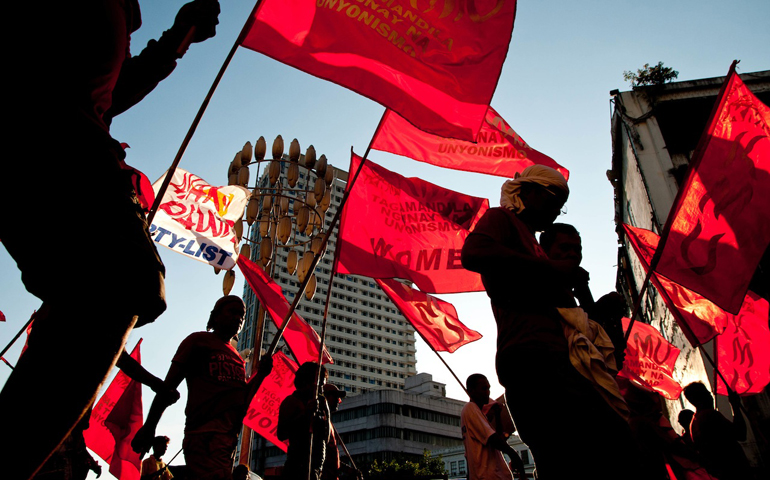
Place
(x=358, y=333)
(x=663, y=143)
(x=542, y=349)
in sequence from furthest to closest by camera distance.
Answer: (x=358, y=333)
(x=663, y=143)
(x=542, y=349)

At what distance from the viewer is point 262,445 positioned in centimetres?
6806

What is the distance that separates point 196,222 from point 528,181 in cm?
479

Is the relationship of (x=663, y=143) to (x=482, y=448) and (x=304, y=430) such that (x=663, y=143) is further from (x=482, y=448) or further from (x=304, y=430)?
(x=304, y=430)

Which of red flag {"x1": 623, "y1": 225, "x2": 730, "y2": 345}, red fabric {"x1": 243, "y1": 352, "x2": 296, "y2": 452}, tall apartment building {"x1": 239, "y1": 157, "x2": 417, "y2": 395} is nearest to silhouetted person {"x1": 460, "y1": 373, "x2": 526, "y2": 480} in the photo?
red fabric {"x1": 243, "y1": 352, "x2": 296, "y2": 452}

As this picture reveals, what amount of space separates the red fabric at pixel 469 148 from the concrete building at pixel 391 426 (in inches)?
2748

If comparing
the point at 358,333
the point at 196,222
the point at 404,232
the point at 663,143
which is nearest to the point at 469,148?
the point at 404,232

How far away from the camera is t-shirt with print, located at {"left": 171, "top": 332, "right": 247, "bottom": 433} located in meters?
3.22

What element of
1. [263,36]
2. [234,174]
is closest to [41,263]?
[263,36]

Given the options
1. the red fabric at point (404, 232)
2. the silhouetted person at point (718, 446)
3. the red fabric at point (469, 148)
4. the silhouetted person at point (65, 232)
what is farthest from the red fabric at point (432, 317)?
the silhouetted person at point (65, 232)

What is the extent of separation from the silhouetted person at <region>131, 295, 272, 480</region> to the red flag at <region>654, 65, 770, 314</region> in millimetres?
3596

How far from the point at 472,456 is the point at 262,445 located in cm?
7103

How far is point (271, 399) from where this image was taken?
6879mm

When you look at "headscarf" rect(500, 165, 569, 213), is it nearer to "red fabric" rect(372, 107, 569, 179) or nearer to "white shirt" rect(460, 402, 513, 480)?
"white shirt" rect(460, 402, 513, 480)

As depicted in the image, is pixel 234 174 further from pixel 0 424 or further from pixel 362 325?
pixel 362 325
